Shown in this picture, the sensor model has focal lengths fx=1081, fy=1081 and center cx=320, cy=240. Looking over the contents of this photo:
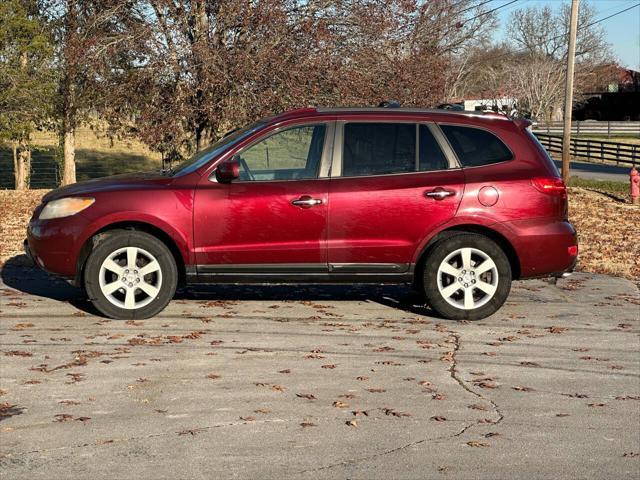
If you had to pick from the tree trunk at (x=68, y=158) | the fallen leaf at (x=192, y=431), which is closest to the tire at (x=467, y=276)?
the fallen leaf at (x=192, y=431)

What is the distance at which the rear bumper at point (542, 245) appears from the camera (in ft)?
29.8

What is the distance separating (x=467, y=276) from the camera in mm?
9094

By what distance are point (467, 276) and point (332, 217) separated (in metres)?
1.24

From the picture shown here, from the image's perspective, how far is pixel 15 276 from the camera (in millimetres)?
11305

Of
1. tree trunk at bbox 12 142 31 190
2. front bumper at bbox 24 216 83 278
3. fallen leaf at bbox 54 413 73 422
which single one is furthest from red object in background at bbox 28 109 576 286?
tree trunk at bbox 12 142 31 190

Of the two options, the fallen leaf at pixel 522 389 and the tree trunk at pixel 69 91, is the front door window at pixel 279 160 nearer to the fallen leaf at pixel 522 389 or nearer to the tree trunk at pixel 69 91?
the fallen leaf at pixel 522 389

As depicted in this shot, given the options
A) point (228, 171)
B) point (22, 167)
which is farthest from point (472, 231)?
point (22, 167)

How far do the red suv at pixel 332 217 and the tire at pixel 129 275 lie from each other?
1cm

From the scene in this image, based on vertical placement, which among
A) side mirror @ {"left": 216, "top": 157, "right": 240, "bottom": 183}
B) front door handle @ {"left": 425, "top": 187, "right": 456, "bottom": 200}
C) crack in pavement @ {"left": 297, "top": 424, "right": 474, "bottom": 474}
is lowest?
crack in pavement @ {"left": 297, "top": 424, "right": 474, "bottom": 474}

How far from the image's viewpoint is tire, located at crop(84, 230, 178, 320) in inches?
349

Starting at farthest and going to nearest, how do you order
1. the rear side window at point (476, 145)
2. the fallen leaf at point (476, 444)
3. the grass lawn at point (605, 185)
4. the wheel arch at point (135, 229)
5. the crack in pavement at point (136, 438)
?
the grass lawn at point (605, 185), the rear side window at point (476, 145), the wheel arch at point (135, 229), the fallen leaf at point (476, 444), the crack in pavement at point (136, 438)

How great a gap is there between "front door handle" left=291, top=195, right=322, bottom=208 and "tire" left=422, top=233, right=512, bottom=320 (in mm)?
1057

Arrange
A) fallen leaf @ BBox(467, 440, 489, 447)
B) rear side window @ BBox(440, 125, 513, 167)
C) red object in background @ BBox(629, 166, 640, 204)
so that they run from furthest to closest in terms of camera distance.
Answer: red object in background @ BBox(629, 166, 640, 204) < rear side window @ BBox(440, 125, 513, 167) < fallen leaf @ BBox(467, 440, 489, 447)

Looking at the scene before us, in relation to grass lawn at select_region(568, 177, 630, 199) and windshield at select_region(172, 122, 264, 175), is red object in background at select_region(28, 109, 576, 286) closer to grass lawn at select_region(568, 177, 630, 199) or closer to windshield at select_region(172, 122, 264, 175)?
windshield at select_region(172, 122, 264, 175)
